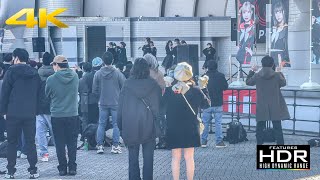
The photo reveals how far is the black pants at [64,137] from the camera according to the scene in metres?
12.6

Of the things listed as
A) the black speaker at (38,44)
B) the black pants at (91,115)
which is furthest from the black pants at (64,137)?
the black speaker at (38,44)

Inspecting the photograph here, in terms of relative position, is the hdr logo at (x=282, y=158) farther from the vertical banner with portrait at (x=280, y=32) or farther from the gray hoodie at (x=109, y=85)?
the vertical banner with portrait at (x=280, y=32)

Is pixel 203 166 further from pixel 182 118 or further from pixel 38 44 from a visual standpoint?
pixel 38 44

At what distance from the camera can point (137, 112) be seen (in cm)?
1087

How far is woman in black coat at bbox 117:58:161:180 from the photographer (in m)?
10.9

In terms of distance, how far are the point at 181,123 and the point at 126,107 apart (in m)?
0.83

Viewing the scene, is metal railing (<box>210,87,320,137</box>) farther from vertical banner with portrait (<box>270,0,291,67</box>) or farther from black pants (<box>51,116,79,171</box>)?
black pants (<box>51,116,79,171</box>)

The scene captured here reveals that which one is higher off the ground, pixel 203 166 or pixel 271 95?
pixel 271 95

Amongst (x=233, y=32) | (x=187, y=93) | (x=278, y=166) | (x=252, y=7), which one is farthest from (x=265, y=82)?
(x=233, y=32)

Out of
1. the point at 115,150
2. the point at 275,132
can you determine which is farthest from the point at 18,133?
the point at 275,132

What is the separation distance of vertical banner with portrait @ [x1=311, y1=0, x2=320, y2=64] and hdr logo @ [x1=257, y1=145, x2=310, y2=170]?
6280 millimetres

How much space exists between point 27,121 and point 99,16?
27.8 m

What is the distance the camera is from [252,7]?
24125 millimetres

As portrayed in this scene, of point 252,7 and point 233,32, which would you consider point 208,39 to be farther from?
point 252,7
